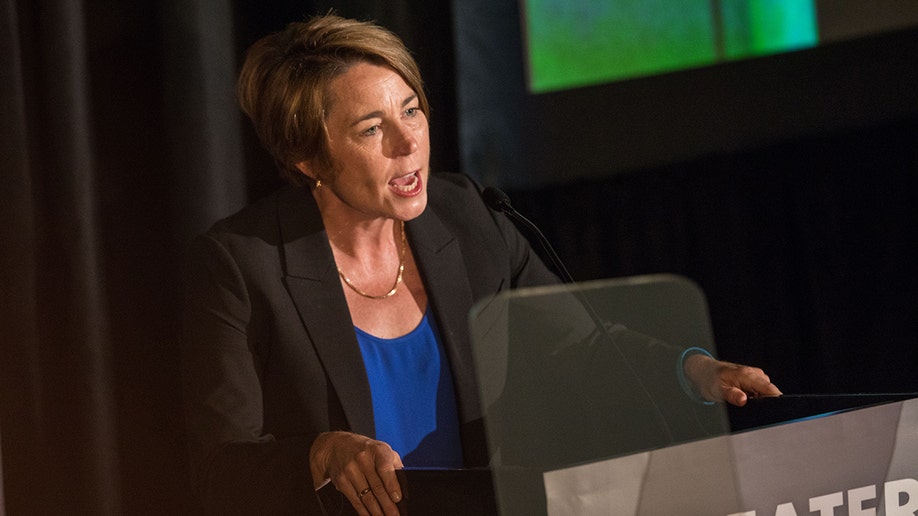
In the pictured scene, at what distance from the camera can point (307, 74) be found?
158cm

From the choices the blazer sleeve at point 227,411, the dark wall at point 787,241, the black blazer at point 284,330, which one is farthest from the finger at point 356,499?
the dark wall at point 787,241

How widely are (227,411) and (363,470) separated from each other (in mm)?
422

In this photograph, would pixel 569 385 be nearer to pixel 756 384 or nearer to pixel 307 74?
pixel 756 384

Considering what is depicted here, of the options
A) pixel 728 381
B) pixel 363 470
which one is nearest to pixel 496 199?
pixel 728 381

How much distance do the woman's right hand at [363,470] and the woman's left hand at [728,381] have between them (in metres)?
0.50

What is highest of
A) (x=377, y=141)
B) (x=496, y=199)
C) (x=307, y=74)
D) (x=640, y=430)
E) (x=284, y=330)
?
(x=307, y=74)

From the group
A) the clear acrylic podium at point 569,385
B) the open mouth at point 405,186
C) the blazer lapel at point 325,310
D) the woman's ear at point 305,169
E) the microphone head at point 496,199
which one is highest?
the woman's ear at point 305,169

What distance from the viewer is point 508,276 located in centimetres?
173

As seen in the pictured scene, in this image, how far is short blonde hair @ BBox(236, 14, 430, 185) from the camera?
158 cm

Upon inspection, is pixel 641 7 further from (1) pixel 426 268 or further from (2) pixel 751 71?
(1) pixel 426 268

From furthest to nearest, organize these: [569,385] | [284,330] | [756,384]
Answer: [569,385], [284,330], [756,384]

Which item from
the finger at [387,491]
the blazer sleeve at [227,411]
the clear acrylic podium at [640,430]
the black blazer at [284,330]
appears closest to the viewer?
the clear acrylic podium at [640,430]

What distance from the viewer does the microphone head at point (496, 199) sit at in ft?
4.83

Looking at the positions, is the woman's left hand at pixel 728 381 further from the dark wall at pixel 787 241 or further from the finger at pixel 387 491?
the dark wall at pixel 787 241
